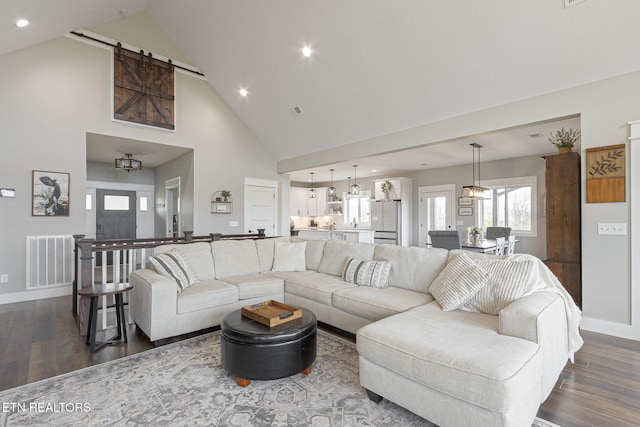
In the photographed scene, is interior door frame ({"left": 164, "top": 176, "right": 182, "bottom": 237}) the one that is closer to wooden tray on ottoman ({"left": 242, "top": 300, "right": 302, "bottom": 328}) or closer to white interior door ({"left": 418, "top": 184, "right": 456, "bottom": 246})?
wooden tray on ottoman ({"left": 242, "top": 300, "right": 302, "bottom": 328})

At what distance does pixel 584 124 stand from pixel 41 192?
24.1ft

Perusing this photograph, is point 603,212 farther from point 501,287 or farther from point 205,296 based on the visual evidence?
point 205,296

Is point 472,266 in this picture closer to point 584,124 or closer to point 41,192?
point 584,124

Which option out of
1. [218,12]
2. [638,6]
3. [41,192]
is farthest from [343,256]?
[41,192]

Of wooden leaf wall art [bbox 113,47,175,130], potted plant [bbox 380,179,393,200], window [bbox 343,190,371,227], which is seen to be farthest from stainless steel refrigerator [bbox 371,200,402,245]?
wooden leaf wall art [bbox 113,47,175,130]

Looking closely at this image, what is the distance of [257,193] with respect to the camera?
738cm

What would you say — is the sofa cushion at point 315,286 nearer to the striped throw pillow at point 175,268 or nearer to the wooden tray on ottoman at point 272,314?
the wooden tray on ottoman at point 272,314

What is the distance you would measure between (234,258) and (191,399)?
2.19 meters

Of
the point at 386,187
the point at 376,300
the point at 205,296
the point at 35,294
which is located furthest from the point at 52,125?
the point at 386,187

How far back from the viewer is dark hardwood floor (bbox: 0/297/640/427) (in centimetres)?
198

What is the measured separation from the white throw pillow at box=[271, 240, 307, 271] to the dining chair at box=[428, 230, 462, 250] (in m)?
2.24

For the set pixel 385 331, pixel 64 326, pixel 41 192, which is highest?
pixel 41 192

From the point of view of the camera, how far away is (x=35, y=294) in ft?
15.9

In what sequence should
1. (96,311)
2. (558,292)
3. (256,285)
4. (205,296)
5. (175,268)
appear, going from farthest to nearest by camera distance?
(256,285)
(175,268)
(205,296)
(96,311)
(558,292)
